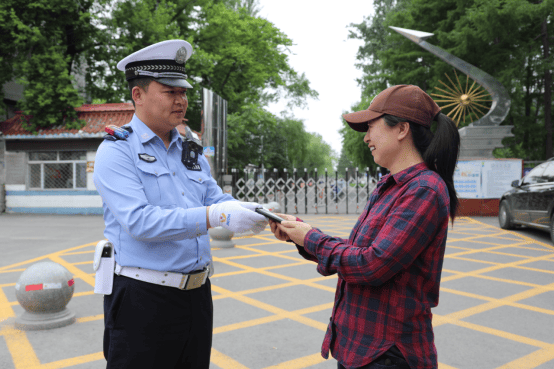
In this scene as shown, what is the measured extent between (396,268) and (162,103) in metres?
1.33

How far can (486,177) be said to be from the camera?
1426 centimetres

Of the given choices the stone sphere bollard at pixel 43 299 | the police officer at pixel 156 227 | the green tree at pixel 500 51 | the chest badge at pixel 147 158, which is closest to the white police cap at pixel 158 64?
the police officer at pixel 156 227

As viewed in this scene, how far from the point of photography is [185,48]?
222cm

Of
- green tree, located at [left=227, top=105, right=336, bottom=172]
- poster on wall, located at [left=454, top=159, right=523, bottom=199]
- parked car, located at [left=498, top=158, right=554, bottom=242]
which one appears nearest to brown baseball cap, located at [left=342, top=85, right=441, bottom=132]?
parked car, located at [left=498, top=158, right=554, bottom=242]

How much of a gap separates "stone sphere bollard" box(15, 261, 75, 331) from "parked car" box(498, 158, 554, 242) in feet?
28.4

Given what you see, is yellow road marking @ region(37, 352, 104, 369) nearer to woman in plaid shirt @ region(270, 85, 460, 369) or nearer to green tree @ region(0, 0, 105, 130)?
woman in plaid shirt @ region(270, 85, 460, 369)

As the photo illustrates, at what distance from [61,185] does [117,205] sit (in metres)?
17.1

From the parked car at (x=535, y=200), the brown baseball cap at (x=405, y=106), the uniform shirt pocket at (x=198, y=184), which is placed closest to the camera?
the brown baseball cap at (x=405, y=106)

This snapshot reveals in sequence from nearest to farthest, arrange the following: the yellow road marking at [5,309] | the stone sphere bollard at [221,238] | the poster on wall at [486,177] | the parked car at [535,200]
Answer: the yellow road marking at [5,309] < the parked car at [535,200] < the stone sphere bollard at [221,238] < the poster on wall at [486,177]

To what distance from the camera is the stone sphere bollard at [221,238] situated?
347 inches

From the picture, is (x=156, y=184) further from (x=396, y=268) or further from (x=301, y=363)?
(x=301, y=363)

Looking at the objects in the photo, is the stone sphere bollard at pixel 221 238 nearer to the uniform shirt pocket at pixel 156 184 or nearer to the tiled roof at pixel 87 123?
the uniform shirt pocket at pixel 156 184

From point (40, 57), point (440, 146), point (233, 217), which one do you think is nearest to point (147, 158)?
point (233, 217)

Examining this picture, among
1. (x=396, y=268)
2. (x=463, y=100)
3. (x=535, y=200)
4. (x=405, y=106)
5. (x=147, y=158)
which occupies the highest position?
(x=463, y=100)
